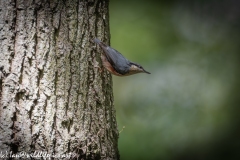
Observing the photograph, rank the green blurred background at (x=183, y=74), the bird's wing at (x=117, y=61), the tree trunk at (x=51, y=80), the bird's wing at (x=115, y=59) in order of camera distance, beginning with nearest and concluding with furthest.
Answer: the tree trunk at (x=51, y=80) < the bird's wing at (x=115, y=59) < the bird's wing at (x=117, y=61) < the green blurred background at (x=183, y=74)

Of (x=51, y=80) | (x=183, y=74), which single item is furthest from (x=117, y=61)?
(x=183, y=74)

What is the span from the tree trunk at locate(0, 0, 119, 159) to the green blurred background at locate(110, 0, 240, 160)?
2333mm

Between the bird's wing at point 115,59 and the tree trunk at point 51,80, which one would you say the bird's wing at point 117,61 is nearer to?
the bird's wing at point 115,59

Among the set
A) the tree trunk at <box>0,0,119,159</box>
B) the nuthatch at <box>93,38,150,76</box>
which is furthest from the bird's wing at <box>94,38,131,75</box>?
the tree trunk at <box>0,0,119,159</box>

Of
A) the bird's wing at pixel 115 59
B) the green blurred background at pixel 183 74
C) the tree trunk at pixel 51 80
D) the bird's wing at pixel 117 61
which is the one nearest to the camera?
the tree trunk at pixel 51 80

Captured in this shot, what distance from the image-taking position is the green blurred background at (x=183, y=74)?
4780 mm

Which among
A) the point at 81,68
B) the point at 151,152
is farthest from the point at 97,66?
the point at 151,152

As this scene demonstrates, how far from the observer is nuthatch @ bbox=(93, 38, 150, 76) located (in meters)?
2.52

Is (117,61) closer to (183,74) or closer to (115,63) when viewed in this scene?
(115,63)

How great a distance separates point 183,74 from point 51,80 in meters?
3.15

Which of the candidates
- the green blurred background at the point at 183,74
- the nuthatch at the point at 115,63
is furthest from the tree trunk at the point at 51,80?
the green blurred background at the point at 183,74

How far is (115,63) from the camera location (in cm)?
288

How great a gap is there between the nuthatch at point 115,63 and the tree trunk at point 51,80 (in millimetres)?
99

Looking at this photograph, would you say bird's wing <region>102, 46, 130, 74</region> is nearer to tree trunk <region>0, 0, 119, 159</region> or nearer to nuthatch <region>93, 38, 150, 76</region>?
nuthatch <region>93, 38, 150, 76</region>
